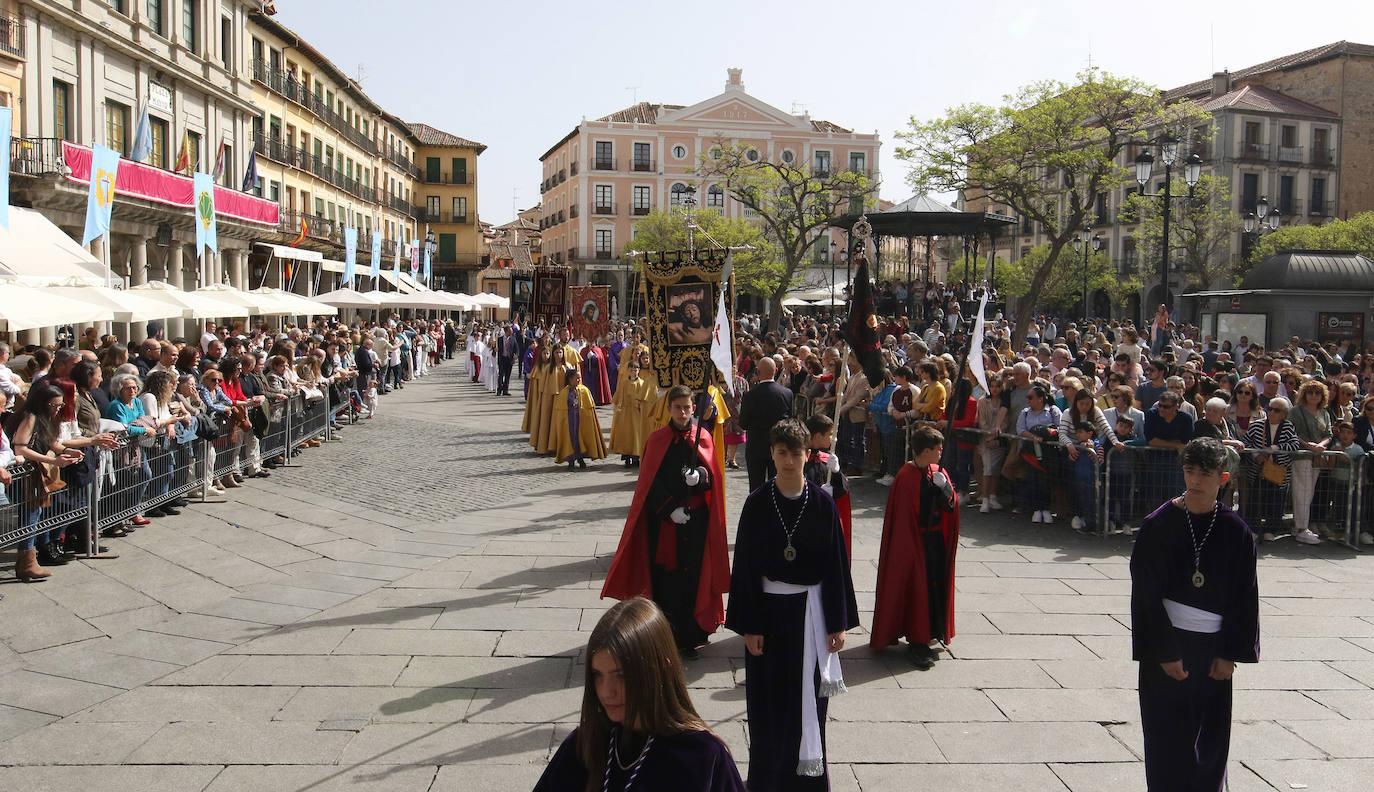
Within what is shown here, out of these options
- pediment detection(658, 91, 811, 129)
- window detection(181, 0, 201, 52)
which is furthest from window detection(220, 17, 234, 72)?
pediment detection(658, 91, 811, 129)

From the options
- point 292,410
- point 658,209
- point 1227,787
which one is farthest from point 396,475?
point 658,209

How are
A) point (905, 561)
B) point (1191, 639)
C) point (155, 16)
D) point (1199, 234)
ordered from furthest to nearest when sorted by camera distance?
point (1199, 234), point (155, 16), point (905, 561), point (1191, 639)

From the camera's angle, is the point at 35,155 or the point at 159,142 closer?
the point at 35,155

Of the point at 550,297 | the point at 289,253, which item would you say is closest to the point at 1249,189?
the point at 289,253

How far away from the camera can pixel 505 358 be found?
1009 inches

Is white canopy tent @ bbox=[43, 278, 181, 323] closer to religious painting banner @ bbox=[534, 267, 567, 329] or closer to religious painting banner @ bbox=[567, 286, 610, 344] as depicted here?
religious painting banner @ bbox=[534, 267, 567, 329]

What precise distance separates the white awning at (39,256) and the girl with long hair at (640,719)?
14179mm

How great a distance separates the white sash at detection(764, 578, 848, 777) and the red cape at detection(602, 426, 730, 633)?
6.19 feet

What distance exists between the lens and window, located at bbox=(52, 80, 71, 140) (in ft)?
79.3

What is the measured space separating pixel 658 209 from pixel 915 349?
56.1 m

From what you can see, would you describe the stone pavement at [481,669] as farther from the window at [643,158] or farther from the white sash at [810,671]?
the window at [643,158]

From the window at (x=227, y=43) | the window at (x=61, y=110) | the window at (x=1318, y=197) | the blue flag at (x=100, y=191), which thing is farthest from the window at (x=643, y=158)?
the blue flag at (x=100, y=191)

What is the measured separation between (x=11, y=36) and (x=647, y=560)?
21930 mm

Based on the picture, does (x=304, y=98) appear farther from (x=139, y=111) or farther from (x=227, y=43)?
(x=139, y=111)
